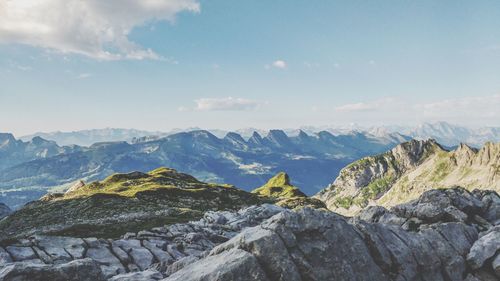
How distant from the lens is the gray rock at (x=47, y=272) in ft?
70.6

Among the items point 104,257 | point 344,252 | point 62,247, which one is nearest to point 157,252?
point 104,257

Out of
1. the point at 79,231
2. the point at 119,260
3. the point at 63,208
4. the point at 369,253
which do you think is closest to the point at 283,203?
the point at 63,208

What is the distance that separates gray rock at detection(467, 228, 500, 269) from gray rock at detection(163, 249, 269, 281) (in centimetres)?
2019

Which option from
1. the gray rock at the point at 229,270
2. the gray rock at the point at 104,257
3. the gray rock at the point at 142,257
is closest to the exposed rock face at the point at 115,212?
the gray rock at the point at 104,257

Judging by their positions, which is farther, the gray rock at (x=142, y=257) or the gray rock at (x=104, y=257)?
the gray rock at (x=142, y=257)

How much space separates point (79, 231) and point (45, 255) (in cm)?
2419

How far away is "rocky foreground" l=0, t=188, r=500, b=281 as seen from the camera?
21.7 m

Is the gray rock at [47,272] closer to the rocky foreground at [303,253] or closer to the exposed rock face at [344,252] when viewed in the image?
the rocky foreground at [303,253]

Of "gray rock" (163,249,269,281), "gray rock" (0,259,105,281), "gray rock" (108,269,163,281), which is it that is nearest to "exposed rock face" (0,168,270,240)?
"gray rock" (108,269,163,281)

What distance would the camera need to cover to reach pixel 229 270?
2019 centimetres

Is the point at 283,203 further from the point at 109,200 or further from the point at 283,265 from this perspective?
the point at 283,265

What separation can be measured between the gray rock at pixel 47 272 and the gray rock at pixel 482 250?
92.4ft

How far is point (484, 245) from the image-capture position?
3256 cm

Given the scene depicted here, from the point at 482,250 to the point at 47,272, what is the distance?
31777 mm
